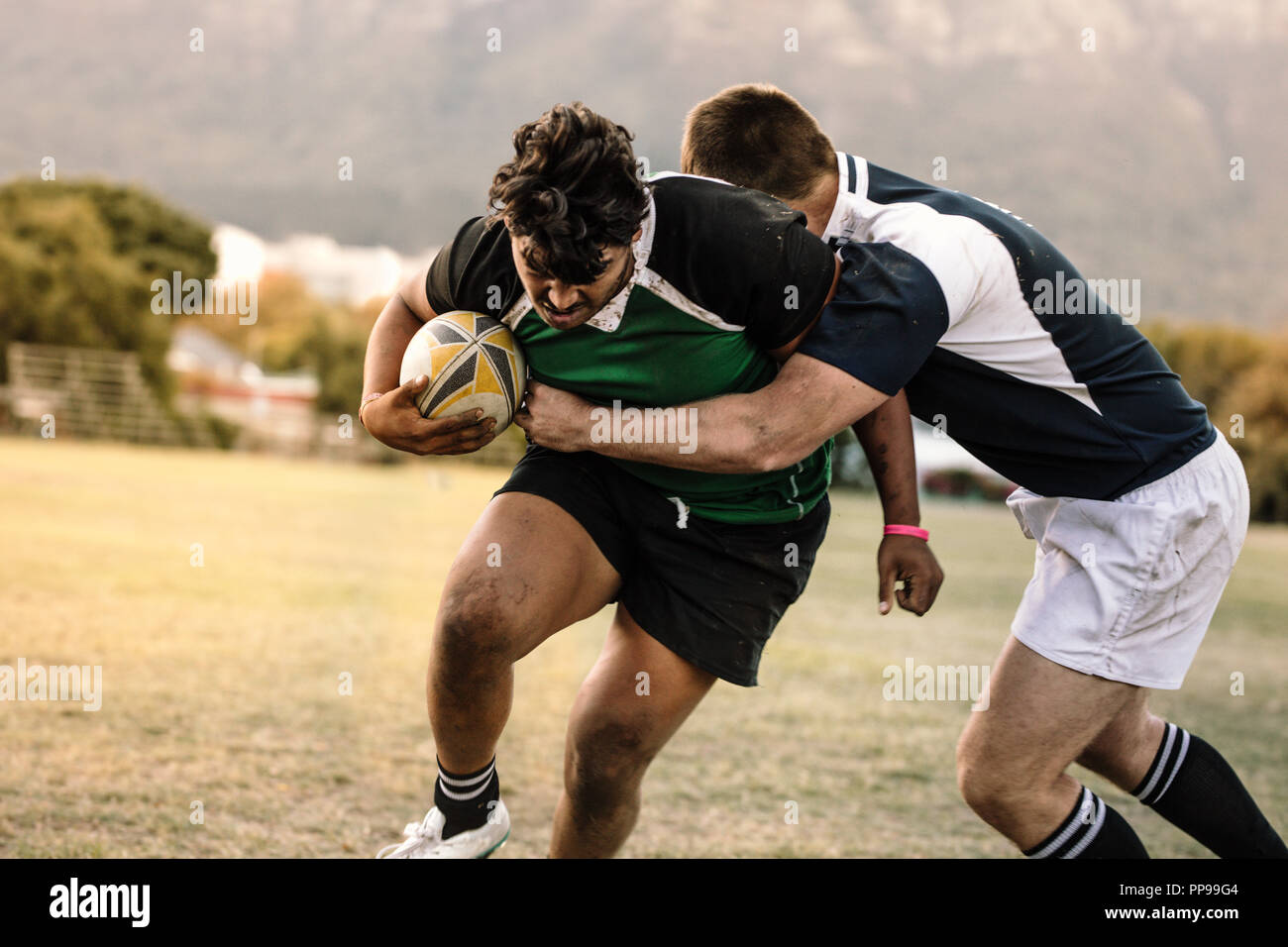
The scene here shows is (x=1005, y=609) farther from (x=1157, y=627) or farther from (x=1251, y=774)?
(x=1157, y=627)

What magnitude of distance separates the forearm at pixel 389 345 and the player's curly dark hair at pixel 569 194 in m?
0.79

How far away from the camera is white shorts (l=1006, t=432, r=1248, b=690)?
3.10 metres

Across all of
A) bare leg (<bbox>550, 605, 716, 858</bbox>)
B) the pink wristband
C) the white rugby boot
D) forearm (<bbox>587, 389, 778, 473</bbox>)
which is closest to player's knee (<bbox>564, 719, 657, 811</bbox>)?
bare leg (<bbox>550, 605, 716, 858</bbox>)

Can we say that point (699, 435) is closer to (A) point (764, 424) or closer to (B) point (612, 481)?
(A) point (764, 424)

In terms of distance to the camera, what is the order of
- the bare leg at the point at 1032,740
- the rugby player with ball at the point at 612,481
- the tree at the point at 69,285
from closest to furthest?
the rugby player with ball at the point at 612,481
the bare leg at the point at 1032,740
the tree at the point at 69,285

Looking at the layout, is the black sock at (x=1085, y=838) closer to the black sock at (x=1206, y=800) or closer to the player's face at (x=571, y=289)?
the black sock at (x=1206, y=800)

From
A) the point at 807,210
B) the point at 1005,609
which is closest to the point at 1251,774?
the point at 807,210

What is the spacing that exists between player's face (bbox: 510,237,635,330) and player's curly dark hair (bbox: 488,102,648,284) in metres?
0.02

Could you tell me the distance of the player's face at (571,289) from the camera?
285cm

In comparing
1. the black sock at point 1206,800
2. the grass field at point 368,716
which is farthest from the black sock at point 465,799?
the black sock at point 1206,800

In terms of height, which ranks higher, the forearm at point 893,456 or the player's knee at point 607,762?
the forearm at point 893,456

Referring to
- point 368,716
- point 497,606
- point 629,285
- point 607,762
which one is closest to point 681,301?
point 629,285

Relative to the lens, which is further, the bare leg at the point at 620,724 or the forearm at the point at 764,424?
the bare leg at the point at 620,724
